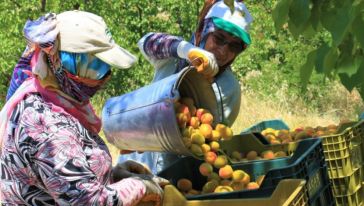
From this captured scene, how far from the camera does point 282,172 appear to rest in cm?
204

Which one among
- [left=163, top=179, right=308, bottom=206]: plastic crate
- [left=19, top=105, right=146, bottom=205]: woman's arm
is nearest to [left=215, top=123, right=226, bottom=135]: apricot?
[left=163, top=179, right=308, bottom=206]: plastic crate

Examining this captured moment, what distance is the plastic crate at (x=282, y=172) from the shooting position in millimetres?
2031

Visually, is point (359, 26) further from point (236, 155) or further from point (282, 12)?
point (236, 155)

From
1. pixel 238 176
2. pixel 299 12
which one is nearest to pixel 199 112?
pixel 238 176

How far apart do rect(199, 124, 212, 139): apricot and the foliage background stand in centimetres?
516

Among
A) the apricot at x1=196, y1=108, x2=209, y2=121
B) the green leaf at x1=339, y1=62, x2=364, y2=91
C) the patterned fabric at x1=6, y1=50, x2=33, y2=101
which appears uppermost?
the patterned fabric at x1=6, y1=50, x2=33, y2=101

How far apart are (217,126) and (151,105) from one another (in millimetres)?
284

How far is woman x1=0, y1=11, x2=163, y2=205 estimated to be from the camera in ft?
5.82

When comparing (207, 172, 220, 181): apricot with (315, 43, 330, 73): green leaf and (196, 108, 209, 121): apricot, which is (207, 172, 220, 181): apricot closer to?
(196, 108, 209, 121): apricot

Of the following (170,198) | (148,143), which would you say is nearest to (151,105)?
(148,143)

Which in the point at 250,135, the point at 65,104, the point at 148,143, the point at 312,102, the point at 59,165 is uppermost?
the point at 65,104

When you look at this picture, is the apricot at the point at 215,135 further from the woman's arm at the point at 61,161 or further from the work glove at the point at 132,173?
the woman's arm at the point at 61,161

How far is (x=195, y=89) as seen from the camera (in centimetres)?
252

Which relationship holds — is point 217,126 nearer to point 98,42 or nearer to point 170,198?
point 170,198
